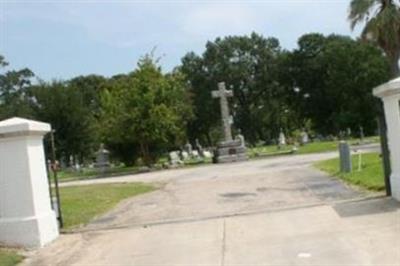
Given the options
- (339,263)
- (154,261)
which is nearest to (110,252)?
(154,261)

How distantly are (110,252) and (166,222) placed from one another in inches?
100

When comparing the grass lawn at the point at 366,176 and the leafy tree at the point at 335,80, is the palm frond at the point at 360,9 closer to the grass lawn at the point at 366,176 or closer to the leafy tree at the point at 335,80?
the grass lawn at the point at 366,176

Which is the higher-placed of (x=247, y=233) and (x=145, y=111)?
(x=145, y=111)

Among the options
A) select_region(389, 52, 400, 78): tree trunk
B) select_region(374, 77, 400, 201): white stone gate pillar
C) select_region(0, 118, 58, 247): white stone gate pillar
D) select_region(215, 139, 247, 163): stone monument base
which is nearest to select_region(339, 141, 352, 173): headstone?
select_region(374, 77, 400, 201): white stone gate pillar

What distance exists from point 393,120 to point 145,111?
100 ft

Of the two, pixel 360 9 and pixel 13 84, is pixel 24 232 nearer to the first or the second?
pixel 360 9

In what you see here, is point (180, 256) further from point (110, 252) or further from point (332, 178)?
point (332, 178)

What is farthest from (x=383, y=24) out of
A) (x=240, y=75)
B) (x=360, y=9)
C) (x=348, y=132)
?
(x=240, y=75)

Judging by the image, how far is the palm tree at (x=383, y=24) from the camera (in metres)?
33.5

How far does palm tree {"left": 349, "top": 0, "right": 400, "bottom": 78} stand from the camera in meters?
33.5

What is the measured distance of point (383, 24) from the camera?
3356 cm

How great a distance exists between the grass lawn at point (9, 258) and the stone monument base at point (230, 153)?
2916 cm

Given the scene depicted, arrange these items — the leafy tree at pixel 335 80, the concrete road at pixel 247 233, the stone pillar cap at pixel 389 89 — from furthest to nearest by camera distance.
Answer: the leafy tree at pixel 335 80 < the stone pillar cap at pixel 389 89 < the concrete road at pixel 247 233

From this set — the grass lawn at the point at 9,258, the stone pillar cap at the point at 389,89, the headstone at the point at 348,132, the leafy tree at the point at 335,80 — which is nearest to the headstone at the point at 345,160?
the stone pillar cap at the point at 389,89
